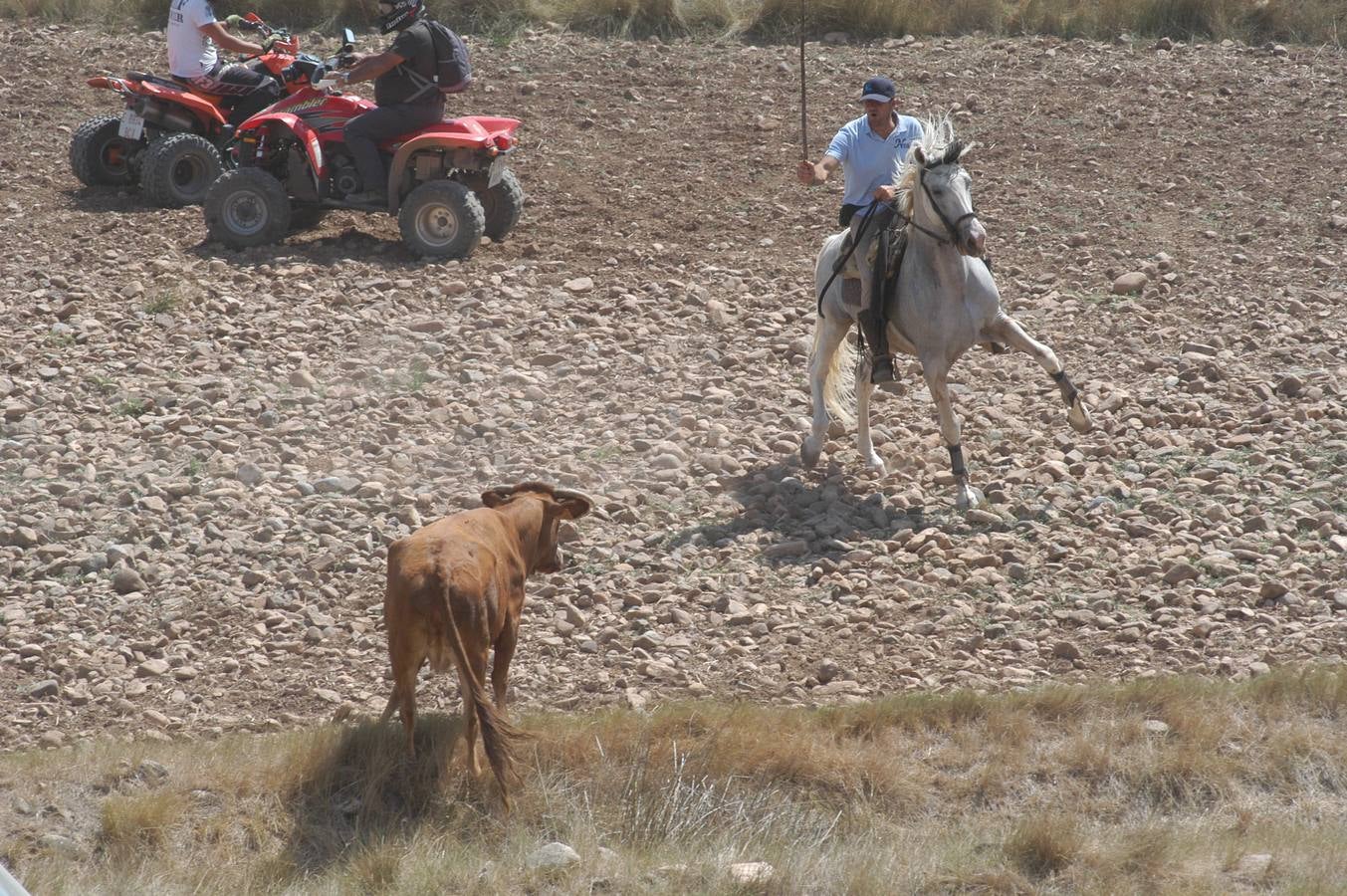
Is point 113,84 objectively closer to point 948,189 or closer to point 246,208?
point 246,208

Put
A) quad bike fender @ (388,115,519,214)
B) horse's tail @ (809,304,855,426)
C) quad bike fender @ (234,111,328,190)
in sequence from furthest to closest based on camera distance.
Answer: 1. quad bike fender @ (234,111,328,190)
2. quad bike fender @ (388,115,519,214)
3. horse's tail @ (809,304,855,426)

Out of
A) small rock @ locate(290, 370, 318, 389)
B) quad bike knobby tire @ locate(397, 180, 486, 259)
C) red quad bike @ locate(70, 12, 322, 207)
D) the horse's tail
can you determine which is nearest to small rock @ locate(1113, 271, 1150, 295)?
the horse's tail

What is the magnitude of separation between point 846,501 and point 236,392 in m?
4.01

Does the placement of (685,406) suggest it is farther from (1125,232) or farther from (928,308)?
(1125,232)

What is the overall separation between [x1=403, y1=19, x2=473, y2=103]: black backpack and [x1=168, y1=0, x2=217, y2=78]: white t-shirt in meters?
2.11

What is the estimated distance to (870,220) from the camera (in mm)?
9508

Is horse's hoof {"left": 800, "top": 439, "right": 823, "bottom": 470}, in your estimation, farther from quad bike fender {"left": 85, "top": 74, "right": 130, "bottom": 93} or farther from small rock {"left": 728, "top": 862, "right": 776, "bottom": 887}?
quad bike fender {"left": 85, "top": 74, "right": 130, "bottom": 93}

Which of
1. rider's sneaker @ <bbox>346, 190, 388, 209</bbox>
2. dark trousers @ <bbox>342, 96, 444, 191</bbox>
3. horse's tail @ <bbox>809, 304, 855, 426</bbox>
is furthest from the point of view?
rider's sneaker @ <bbox>346, 190, 388, 209</bbox>

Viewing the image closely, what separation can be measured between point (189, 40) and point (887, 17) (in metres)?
7.89

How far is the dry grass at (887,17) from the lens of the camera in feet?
57.3

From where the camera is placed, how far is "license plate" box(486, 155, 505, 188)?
12242 millimetres

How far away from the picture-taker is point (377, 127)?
39.8 ft

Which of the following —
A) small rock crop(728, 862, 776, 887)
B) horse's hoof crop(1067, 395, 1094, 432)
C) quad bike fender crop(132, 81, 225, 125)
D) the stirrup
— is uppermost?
quad bike fender crop(132, 81, 225, 125)

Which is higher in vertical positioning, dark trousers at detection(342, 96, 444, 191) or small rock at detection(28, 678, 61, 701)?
dark trousers at detection(342, 96, 444, 191)
